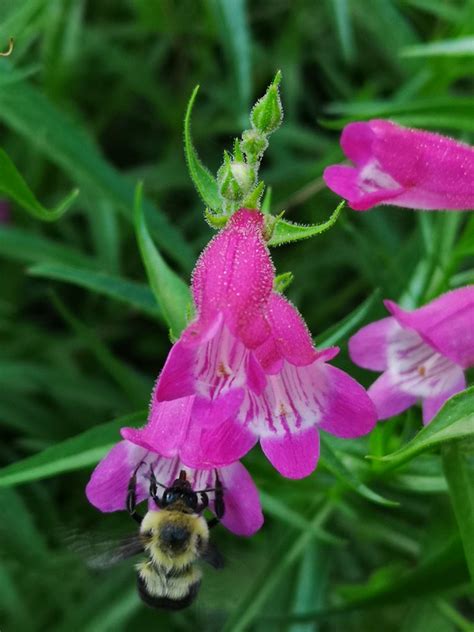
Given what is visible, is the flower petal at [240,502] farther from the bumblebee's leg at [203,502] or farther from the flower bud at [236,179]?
the flower bud at [236,179]

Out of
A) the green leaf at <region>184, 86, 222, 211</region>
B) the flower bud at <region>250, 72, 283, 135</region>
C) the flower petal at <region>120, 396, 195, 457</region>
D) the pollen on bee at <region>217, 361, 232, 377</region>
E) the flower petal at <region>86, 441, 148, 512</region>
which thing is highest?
the flower bud at <region>250, 72, 283, 135</region>

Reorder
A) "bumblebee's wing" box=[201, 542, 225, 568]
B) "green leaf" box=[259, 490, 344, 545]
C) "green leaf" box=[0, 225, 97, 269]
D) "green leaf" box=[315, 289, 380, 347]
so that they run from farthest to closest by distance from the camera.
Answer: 1. "green leaf" box=[0, 225, 97, 269]
2. "green leaf" box=[259, 490, 344, 545]
3. "green leaf" box=[315, 289, 380, 347]
4. "bumblebee's wing" box=[201, 542, 225, 568]

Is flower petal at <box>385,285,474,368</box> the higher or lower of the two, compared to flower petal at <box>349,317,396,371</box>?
higher

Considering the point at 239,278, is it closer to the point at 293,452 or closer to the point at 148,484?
the point at 293,452

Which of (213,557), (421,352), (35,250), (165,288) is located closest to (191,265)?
(35,250)

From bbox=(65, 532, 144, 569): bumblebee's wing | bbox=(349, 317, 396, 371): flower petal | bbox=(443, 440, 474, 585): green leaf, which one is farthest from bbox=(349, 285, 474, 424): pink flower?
bbox=(65, 532, 144, 569): bumblebee's wing

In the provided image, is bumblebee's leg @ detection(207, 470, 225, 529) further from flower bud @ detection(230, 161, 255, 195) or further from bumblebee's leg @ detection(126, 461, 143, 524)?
flower bud @ detection(230, 161, 255, 195)
